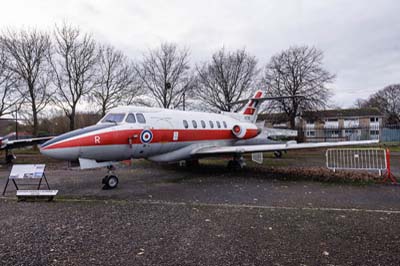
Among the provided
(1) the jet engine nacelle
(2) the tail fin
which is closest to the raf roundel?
(1) the jet engine nacelle

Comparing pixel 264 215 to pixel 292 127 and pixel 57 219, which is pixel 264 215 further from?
pixel 292 127

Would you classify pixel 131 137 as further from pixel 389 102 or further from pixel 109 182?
pixel 389 102

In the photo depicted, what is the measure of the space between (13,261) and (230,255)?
3.05m

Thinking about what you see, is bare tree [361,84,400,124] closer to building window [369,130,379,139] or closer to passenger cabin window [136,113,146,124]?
building window [369,130,379,139]

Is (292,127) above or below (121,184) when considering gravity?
above

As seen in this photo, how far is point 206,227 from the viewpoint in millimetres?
4902

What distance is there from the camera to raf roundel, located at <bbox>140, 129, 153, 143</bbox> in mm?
9500

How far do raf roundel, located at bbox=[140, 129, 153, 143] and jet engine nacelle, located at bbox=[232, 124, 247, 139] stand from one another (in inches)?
250

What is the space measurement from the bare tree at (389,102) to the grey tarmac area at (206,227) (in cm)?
7040

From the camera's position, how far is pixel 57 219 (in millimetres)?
5418

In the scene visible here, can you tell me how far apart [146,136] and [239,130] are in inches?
277

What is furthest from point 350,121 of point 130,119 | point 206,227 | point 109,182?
point 206,227

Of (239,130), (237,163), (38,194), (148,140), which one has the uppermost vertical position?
(239,130)

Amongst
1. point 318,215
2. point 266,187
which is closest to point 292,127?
point 266,187
